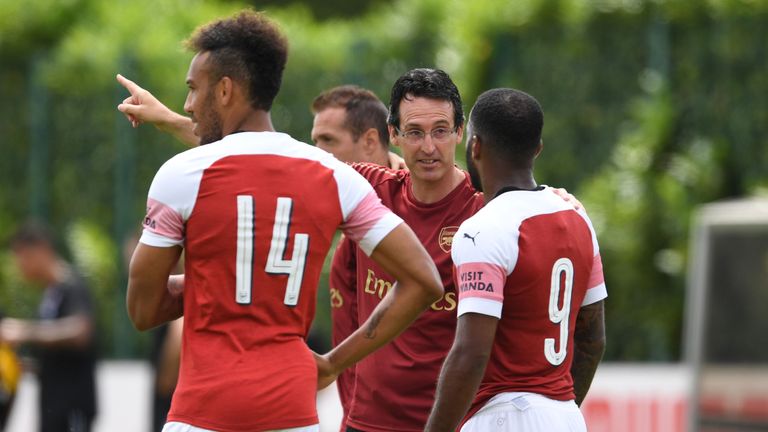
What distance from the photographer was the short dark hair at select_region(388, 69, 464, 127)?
5633 mm

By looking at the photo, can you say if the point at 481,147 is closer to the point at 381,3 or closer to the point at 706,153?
the point at 706,153

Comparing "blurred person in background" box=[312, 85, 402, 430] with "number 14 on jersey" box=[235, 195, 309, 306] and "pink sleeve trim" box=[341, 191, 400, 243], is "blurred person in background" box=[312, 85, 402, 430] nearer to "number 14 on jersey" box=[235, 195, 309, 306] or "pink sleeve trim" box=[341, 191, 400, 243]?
"pink sleeve trim" box=[341, 191, 400, 243]

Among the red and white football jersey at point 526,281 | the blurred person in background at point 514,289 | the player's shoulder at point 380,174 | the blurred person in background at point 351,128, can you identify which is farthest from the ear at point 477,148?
the blurred person in background at point 351,128

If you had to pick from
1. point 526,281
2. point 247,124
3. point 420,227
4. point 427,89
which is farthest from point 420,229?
point 247,124

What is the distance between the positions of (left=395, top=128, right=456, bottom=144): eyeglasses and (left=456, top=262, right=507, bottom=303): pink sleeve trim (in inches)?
36.8

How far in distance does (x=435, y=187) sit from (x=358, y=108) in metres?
1.25

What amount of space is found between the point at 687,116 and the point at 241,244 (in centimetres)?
1033

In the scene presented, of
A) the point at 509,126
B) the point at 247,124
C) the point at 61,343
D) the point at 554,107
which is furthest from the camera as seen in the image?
the point at 554,107

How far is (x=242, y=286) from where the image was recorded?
451 centimetres

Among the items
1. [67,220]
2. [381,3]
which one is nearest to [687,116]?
[67,220]

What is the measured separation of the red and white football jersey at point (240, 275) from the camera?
451cm

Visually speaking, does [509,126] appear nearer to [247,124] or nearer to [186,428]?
[247,124]

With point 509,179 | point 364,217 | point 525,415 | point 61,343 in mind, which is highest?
point 509,179

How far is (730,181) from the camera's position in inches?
552
